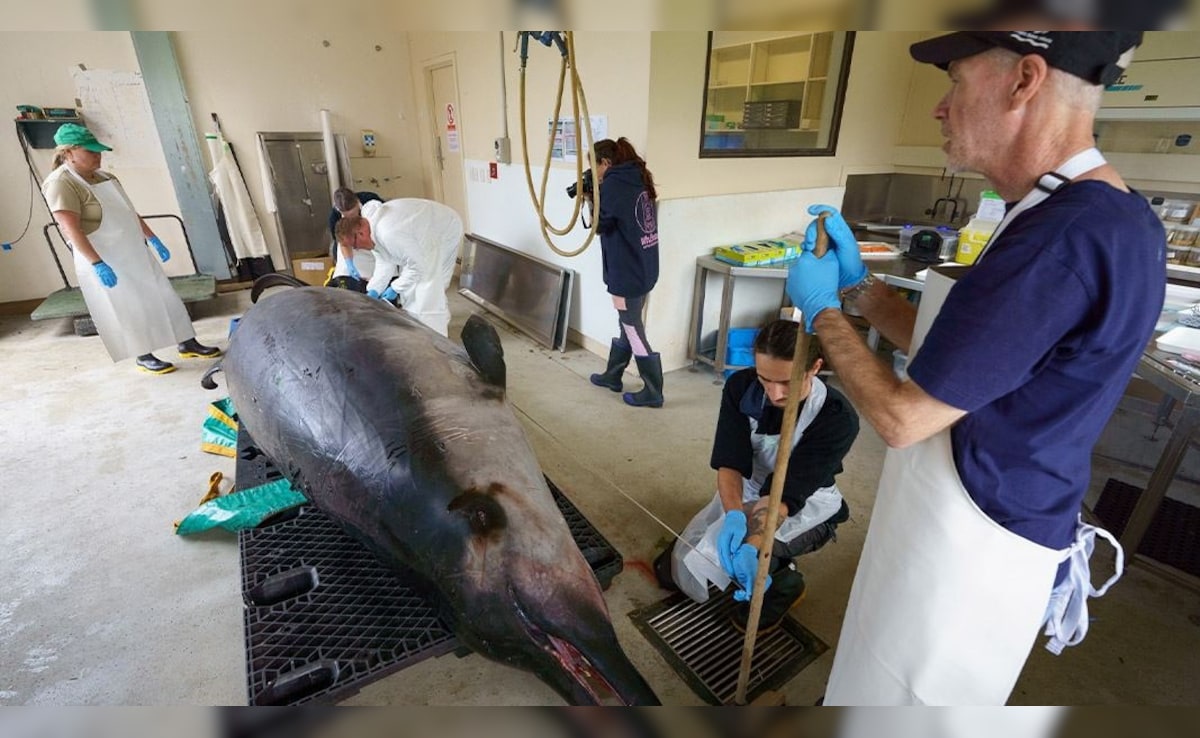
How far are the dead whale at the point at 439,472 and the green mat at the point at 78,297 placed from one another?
3787 mm

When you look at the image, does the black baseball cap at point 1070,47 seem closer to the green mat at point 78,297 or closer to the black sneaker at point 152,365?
the black sneaker at point 152,365

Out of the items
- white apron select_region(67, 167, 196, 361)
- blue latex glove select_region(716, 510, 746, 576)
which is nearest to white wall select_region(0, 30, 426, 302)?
Result: white apron select_region(67, 167, 196, 361)

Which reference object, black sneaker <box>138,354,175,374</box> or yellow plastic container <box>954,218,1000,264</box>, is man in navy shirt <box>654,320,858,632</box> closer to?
yellow plastic container <box>954,218,1000,264</box>

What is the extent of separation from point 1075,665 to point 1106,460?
173 cm

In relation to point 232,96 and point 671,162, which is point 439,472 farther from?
point 232,96

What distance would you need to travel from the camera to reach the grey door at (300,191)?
19.0ft

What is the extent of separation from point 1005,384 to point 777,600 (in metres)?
1.26

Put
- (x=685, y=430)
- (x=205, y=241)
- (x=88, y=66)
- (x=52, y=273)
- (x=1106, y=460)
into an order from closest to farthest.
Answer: (x=1106, y=460), (x=685, y=430), (x=88, y=66), (x=52, y=273), (x=205, y=241)

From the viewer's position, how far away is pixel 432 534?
49.1 inches

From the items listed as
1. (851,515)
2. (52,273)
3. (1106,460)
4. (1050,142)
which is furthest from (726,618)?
(52,273)

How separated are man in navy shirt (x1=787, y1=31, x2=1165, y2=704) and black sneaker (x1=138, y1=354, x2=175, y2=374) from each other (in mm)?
4569

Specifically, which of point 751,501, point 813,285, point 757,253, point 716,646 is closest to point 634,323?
point 757,253

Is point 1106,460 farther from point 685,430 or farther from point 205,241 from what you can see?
point 205,241

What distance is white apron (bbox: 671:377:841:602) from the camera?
1756mm
